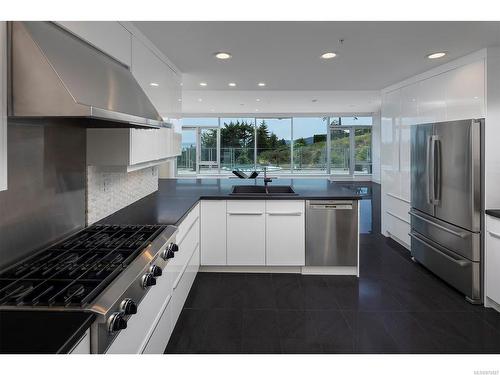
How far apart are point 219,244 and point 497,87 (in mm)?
2925

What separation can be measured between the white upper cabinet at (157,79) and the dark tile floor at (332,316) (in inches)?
67.8

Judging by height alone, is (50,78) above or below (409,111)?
below

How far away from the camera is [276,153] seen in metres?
13.4

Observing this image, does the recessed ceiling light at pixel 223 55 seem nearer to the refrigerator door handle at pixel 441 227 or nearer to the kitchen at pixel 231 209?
the kitchen at pixel 231 209

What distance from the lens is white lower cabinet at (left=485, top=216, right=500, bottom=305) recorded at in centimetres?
293

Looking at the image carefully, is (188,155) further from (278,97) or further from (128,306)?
(128,306)

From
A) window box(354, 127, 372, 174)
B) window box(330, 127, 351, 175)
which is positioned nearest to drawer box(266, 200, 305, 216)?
window box(330, 127, 351, 175)

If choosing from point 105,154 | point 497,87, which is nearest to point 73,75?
point 105,154

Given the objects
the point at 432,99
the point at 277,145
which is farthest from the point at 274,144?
the point at 432,99

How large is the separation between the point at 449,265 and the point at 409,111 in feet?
6.84

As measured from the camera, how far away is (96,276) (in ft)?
4.81

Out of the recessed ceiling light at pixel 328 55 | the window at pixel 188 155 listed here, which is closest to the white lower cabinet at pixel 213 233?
the recessed ceiling light at pixel 328 55
